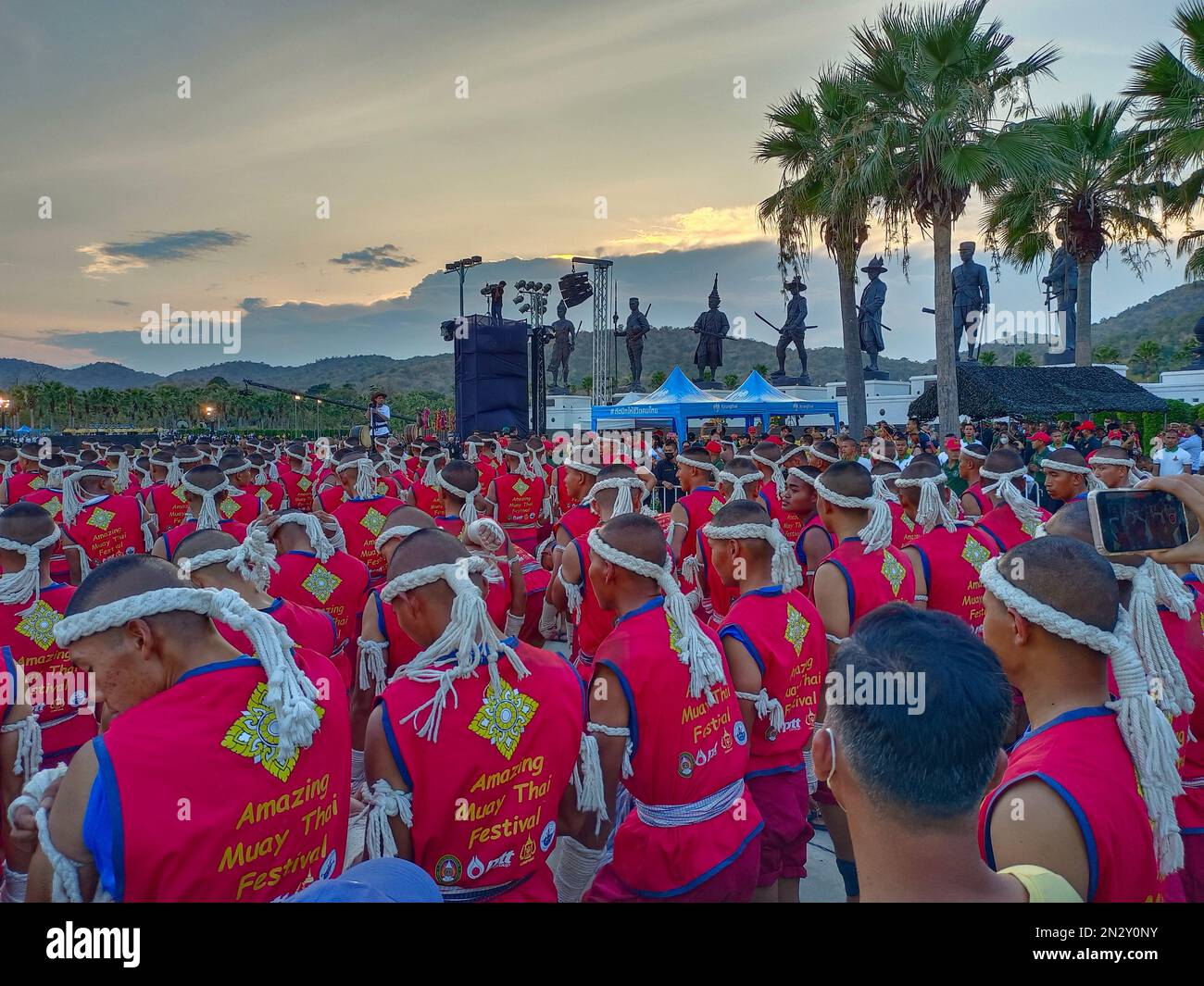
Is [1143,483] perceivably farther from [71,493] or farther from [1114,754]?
[71,493]

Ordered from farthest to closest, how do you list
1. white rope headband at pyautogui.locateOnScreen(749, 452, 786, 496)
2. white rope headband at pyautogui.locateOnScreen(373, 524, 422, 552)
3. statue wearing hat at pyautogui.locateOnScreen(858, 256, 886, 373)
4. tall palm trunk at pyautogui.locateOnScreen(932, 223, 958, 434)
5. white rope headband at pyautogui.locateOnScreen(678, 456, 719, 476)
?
1. statue wearing hat at pyautogui.locateOnScreen(858, 256, 886, 373)
2. tall palm trunk at pyautogui.locateOnScreen(932, 223, 958, 434)
3. white rope headband at pyautogui.locateOnScreen(749, 452, 786, 496)
4. white rope headband at pyautogui.locateOnScreen(678, 456, 719, 476)
5. white rope headband at pyautogui.locateOnScreen(373, 524, 422, 552)

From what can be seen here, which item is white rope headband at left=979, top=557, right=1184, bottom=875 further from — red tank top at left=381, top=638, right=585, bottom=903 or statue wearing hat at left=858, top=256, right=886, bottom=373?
statue wearing hat at left=858, top=256, right=886, bottom=373

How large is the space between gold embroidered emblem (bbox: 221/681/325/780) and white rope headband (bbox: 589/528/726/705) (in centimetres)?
143

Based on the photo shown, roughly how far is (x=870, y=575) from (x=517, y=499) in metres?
5.33

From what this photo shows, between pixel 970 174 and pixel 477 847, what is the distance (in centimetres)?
1521

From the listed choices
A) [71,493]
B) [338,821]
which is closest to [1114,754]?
[338,821]

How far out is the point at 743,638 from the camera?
3.42m

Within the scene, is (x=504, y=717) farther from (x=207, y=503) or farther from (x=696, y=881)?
(x=207, y=503)

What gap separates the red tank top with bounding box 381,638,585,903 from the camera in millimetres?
2406

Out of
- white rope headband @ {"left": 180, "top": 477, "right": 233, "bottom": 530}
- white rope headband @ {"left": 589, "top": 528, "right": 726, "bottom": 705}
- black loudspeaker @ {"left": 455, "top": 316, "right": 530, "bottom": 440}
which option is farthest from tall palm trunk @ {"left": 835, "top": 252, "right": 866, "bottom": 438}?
A: white rope headband @ {"left": 589, "top": 528, "right": 726, "bottom": 705}

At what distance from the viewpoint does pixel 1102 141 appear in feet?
65.9

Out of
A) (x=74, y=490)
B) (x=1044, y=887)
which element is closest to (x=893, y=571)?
(x=1044, y=887)

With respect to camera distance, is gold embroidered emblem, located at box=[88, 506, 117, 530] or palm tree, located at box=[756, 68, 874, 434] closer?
gold embroidered emblem, located at box=[88, 506, 117, 530]

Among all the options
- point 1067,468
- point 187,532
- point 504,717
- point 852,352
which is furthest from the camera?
point 852,352
